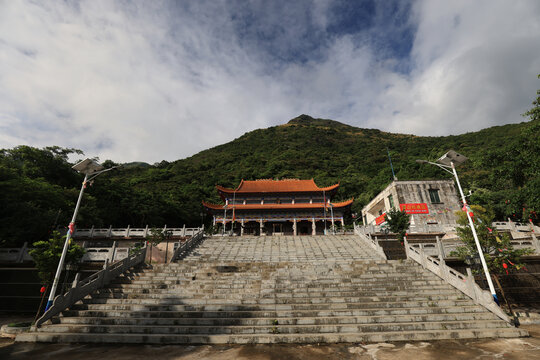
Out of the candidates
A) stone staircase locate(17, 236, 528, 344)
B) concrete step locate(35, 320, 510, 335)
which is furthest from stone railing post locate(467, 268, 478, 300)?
concrete step locate(35, 320, 510, 335)

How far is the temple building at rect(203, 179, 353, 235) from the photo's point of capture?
107ft

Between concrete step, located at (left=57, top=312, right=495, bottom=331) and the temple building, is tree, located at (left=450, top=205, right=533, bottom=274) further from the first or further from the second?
the temple building

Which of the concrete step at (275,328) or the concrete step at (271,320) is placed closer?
the concrete step at (275,328)

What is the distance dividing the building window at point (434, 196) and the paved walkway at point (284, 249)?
11.1 meters

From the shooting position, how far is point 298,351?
629cm

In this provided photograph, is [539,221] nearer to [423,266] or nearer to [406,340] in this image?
[423,266]

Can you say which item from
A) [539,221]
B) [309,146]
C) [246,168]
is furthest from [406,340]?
[309,146]

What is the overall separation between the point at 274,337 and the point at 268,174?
61380 millimetres

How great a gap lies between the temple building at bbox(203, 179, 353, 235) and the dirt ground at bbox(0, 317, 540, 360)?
79.1 ft

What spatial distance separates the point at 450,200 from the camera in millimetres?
25828

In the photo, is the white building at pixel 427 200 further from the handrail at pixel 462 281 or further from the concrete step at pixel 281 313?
the concrete step at pixel 281 313

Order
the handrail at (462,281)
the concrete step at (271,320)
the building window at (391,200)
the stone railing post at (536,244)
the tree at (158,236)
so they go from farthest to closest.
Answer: the building window at (391,200)
the tree at (158,236)
the stone railing post at (536,244)
the handrail at (462,281)
the concrete step at (271,320)

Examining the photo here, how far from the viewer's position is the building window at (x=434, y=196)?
85.0 ft

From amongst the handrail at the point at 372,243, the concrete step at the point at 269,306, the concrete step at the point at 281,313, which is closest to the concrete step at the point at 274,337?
the concrete step at the point at 281,313
